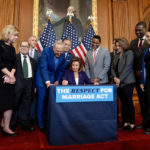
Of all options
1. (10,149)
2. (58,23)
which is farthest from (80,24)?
(10,149)

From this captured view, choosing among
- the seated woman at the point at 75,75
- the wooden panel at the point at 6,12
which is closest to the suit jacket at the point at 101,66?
the seated woman at the point at 75,75

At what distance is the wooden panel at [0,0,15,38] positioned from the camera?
15.7 ft

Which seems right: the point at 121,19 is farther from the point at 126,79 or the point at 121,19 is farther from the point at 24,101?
the point at 24,101

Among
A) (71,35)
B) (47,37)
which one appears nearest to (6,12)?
(47,37)

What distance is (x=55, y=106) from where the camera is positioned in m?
2.24

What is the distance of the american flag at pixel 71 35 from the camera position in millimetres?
4949

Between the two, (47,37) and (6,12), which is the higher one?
(6,12)

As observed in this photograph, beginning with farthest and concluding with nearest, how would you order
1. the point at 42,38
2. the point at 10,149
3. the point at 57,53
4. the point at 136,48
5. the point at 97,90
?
the point at 42,38 < the point at 136,48 < the point at 57,53 < the point at 97,90 < the point at 10,149

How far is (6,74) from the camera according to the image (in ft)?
8.56

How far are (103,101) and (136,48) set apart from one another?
5.24 feet

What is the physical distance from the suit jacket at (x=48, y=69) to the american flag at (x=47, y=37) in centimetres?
169

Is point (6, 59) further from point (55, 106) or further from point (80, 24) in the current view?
point (80, 24)

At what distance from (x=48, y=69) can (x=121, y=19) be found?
11.6 feet

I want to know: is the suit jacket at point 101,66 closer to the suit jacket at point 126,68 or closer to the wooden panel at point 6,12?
the suit jacket at point 126,68
